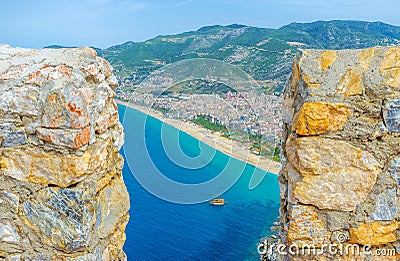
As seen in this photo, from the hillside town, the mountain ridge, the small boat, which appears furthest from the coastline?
the mountain ridge

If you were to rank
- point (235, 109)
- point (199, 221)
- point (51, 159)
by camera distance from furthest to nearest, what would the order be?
point (235, 109) → point (199, 221) → point (51, 159)

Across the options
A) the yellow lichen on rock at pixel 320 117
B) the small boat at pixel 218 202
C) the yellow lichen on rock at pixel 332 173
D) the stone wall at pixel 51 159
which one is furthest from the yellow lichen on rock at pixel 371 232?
the small boat at pixel 218 202

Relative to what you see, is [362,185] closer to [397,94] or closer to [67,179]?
[397,94]

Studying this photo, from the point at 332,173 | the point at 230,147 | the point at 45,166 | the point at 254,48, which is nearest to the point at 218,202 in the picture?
the point at 230,147

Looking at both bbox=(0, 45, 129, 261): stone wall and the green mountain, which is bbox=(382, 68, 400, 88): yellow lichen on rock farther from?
the green mountain

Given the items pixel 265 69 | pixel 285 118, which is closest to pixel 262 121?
pixel 265 69

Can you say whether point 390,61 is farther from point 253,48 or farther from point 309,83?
point 253,48
